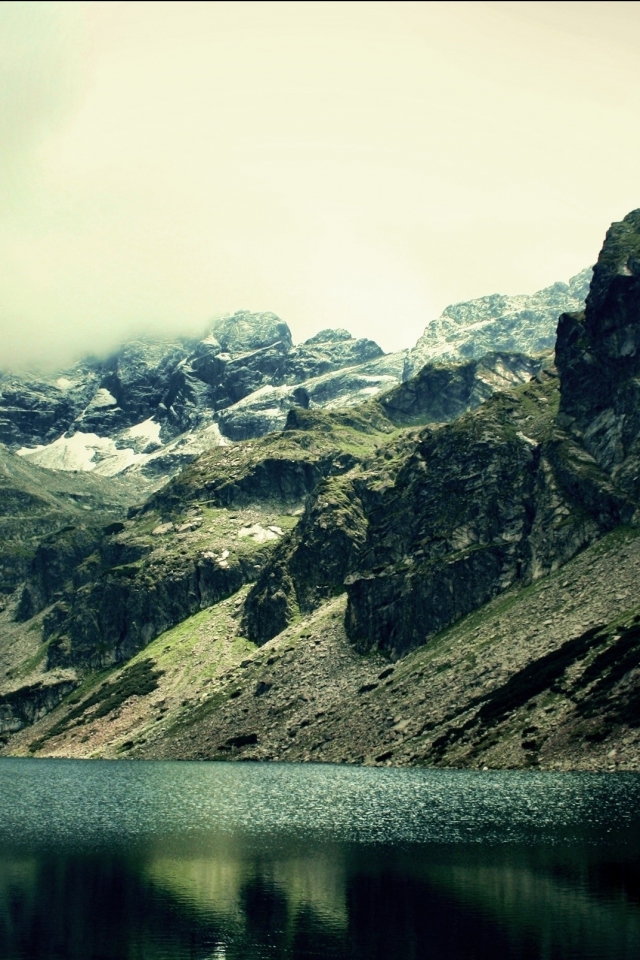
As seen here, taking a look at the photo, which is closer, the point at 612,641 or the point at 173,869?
the point at 173,869

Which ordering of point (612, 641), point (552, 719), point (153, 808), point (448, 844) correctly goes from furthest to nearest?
point (612, 641) < point (552, 719) < point (153, 808) < point (448, 844)

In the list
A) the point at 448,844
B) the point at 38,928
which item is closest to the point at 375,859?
the point at 448,844

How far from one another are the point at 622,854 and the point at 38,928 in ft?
159

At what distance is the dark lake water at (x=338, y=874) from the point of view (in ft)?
200

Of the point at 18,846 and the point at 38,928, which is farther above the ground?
the point at 38,928

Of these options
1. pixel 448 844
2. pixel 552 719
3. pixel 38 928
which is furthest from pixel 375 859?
pixel 552 719

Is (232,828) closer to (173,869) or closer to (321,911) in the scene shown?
(173,869)

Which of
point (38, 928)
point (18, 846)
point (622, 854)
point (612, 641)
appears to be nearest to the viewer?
point (38, 928)

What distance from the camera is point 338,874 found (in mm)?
83625

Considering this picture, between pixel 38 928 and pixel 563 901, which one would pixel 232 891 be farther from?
pixel 563 901

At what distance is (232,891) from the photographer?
77312 mm

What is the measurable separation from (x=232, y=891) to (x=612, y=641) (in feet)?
417

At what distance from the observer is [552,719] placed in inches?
6786

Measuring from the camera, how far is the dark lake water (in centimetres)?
6100
